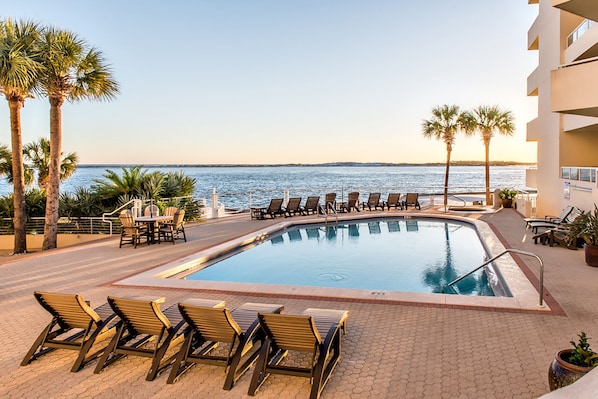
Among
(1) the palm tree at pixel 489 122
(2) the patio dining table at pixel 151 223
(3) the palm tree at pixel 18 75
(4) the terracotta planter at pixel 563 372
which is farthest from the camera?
(1) the palm tree at pixel 489 122

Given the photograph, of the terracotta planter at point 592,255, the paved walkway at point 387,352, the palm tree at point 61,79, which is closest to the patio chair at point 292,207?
the palm tree at point 61,79

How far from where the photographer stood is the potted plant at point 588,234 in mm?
8742

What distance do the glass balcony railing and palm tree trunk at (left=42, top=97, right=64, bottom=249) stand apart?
17.4m

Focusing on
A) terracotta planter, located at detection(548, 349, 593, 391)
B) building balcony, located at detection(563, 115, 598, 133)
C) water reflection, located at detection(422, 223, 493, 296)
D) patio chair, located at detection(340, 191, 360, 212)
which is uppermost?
building balcony, located at detection(563, 115, 598, 133)

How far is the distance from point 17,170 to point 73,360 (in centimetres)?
1126

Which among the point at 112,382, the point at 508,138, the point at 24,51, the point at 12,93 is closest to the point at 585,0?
the point at 112,382

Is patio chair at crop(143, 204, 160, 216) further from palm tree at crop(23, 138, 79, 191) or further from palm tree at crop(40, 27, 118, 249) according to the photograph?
palm tree at crop(23, 138, 79, 191)

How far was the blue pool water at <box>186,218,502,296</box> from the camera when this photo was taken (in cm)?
934

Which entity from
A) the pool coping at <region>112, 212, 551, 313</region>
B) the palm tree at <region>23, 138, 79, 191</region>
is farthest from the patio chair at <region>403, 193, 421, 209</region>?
the palm tree at <region>23, 138, 79, 191</region>

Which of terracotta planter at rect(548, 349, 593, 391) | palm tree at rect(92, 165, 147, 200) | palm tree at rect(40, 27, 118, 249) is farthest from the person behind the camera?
palm tree at rect(92, 165, 147, 200)

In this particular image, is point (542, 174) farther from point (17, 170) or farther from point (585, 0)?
point (17, 170)

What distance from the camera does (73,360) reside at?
4.82 meters

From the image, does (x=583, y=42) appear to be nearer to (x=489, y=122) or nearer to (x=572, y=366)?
(x=489, y=122)

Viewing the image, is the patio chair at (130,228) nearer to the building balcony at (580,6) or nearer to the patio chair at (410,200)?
the building balcony at (580,6)
